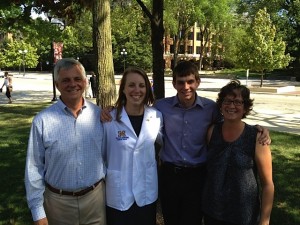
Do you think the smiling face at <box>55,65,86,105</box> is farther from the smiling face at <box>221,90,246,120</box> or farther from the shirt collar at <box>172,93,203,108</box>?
the smiling face at <box>221,90,246,120</box>

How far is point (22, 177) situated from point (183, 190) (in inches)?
156

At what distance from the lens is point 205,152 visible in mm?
3018

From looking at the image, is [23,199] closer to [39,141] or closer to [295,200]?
[39,141]

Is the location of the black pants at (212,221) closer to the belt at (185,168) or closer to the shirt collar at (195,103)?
the belt at (185,168)

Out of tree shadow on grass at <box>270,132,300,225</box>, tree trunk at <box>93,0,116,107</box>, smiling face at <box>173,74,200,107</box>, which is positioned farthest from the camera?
tree shadow on grass at <box>270,132,300,225</box>

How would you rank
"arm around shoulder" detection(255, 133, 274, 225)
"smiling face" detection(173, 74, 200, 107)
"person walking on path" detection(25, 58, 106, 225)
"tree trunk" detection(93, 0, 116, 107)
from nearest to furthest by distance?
"arm around shoulder" detection(255, 133, 274, 225)
"person walking on path" detection(25, 58, 106, 225)
"smiling face" detection(173, 74, 200, 107)
"tree trunk" detection(93, 0, 116, 107)

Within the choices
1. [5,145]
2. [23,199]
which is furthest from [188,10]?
[23,199]

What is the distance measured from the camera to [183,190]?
119 inches

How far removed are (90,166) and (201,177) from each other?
945 mm

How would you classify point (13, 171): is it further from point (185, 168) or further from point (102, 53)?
point (185, 168)

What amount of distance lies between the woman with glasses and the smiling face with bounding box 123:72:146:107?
0.59m

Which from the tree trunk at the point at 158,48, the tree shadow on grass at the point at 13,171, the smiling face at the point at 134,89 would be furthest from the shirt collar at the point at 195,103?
the tree shadow on grass at the point at 13,171

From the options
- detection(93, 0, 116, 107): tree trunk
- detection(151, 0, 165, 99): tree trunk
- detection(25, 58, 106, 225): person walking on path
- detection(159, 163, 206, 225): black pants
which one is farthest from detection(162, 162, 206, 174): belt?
detection(151, 0, 165, 99): tree trunk

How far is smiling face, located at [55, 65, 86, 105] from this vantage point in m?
2.62
